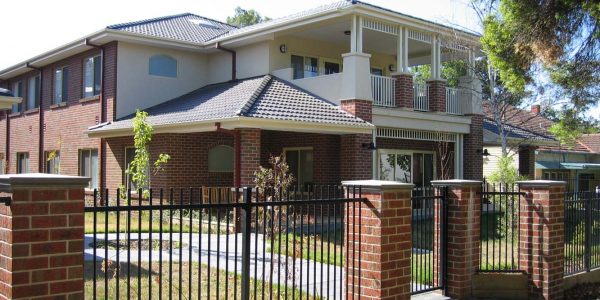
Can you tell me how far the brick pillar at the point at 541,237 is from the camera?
7895mm

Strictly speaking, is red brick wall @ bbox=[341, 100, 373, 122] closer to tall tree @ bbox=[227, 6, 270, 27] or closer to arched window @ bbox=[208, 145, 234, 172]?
arched window @ bbox=[208, 145, 234, 172]

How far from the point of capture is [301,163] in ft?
62.5

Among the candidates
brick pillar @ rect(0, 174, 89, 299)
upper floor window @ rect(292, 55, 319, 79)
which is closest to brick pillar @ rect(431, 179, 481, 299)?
brick pillar @ rect(0, 174, 89, 299)

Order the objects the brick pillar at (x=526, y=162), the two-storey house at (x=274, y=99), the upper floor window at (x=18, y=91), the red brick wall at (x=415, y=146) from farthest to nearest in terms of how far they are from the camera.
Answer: the upper floor window at (x=18, y=91) → the brick pillar at (x=526, y=162) → the red brick wall at (x=415, y=146) → the two-storey house at (x=274, y=99)

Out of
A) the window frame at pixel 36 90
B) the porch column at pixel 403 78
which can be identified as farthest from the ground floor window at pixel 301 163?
the window frame at pixel 36 90

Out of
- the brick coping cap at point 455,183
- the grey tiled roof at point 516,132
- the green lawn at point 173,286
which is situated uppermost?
the grey tiled roof at point 516,132

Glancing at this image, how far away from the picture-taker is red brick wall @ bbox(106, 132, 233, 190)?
17.3m

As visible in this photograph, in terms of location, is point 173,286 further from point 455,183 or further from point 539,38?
point 539,38

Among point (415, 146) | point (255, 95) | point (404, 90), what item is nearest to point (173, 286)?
point (255, 95)

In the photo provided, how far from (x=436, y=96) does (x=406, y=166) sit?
2417mm

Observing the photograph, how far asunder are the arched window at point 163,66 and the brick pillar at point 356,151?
6500 mm

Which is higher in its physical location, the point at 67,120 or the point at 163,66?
the point at 163,66

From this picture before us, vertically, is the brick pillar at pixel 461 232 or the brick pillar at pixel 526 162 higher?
the brick pillar at pixel 526 162

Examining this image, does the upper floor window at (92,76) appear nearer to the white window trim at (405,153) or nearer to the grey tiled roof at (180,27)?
the grey tiled roof at (180,27)
